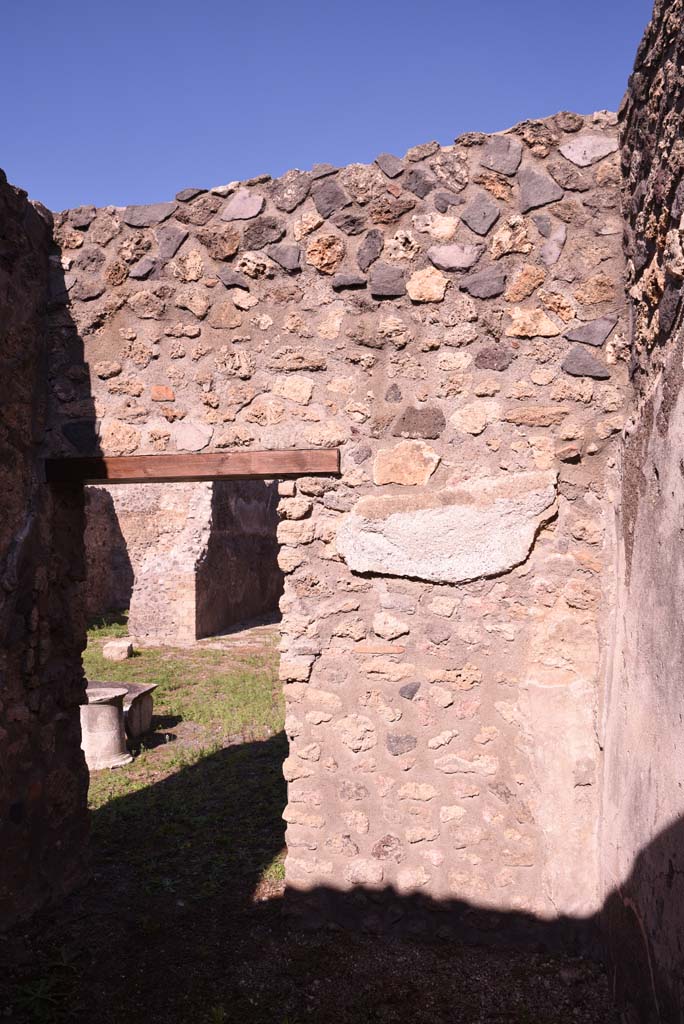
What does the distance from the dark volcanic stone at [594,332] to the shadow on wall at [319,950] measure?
1.94 meters

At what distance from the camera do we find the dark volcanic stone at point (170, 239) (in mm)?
3527

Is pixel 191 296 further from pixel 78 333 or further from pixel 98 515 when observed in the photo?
pixel 98 515

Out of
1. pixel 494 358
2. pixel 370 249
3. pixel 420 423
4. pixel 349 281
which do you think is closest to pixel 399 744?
pixel 420 423

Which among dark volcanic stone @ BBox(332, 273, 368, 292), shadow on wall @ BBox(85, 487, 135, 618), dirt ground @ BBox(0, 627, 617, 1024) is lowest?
dirt ground @ BBox(0, 627, 617, 1024)

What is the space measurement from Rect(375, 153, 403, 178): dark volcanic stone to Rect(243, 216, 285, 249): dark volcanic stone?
0.53 m

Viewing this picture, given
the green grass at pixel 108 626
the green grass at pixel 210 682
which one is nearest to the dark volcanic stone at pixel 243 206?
the green grass at pixel 210 682

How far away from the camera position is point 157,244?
11.7 feet

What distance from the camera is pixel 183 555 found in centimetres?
1223

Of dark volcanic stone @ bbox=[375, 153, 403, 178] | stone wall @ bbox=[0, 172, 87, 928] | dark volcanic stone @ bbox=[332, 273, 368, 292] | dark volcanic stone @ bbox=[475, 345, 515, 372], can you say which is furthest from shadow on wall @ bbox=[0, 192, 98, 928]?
dark volcanic stone @ bbox=[475, 345, 515, 372]

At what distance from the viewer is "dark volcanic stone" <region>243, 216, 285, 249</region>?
11.2ft

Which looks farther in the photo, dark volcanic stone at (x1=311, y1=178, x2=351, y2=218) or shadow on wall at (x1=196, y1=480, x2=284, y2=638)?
shadow on wall at (x1=196, y1=480, x2=284, y2=638)

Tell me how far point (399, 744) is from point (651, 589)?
4.50 feet

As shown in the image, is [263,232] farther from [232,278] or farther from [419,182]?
[419,182]

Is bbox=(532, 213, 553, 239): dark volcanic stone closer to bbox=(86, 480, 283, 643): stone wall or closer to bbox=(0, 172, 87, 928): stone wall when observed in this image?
bbox=(0, 172, 87, 928): stone wall
